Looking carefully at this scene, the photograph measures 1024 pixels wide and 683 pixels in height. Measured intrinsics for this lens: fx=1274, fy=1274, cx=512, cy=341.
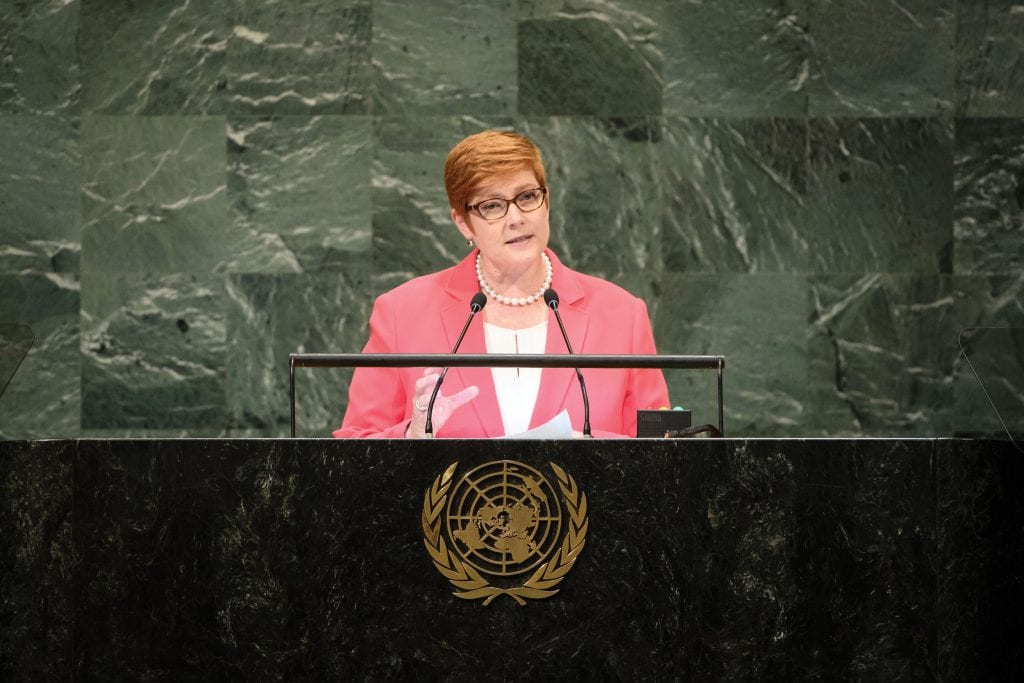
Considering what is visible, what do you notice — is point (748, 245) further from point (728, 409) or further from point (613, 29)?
point (613, 29)

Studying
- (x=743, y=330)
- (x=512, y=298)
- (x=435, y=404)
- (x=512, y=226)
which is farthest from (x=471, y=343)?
(x=743, y=330)

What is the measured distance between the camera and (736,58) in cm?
557

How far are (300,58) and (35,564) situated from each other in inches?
140

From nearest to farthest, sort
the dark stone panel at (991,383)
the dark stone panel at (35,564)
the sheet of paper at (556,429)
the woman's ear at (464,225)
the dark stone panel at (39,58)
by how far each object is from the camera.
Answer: the dark stone panel at (35,564)
the dark stone panel at (991,383)
the sheet of paper at (556,429)
the woman's ear at (464,225)
the dark stone panel at (39,58)

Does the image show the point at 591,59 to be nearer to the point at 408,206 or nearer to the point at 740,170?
the point at 740,170

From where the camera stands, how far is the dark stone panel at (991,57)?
5559 mm

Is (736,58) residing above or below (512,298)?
above

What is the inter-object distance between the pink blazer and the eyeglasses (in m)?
0.22

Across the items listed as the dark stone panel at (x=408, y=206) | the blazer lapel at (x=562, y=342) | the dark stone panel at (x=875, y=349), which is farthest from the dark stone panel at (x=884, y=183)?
the blazer lapel at (x=562, y=342)

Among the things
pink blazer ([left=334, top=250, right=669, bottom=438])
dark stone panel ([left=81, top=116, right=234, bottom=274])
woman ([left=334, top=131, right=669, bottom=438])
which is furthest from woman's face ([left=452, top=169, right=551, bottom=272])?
dark stone panel ([left=81, top=116, right=234, bottom=274])

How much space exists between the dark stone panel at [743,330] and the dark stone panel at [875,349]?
7cm

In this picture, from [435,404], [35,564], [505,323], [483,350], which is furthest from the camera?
[505,323]

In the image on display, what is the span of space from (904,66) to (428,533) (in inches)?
156

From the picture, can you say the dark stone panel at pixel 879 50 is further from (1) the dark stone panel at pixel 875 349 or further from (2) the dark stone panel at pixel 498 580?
(2) the dark stone panel at pixel 498 580
